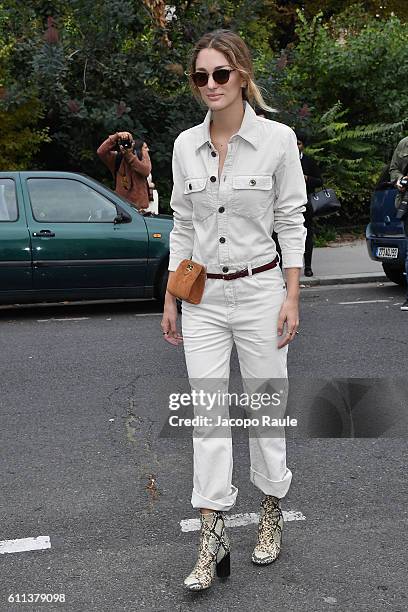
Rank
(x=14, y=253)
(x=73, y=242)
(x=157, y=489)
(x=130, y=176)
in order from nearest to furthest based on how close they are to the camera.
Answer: (x=157, y=489)
(x=14, y=253)
(x=73, y=242)
(x=130, y=176)

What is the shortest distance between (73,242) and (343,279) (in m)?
4.09

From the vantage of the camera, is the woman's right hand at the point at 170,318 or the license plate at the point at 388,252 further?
the license plate at the point at 388,252

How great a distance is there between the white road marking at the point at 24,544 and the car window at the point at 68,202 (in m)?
6.16

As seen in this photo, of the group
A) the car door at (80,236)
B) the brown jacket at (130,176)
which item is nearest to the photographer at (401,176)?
the car door at (80,236)

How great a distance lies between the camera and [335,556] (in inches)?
161

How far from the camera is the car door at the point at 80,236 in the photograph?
394 inches

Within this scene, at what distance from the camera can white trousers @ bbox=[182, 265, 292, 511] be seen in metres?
3.79

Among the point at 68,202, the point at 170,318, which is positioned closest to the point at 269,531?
the point at 170,318

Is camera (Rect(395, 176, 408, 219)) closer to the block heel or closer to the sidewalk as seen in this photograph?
the sidewalk

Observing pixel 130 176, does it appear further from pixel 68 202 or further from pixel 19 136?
pixel 19 136

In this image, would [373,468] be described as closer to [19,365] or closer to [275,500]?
[275,500]

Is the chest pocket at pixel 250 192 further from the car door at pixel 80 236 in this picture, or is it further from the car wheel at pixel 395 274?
the car wheel at pixel 395 274

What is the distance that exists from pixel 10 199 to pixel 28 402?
3.98m

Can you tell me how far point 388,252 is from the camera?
36.9ft
